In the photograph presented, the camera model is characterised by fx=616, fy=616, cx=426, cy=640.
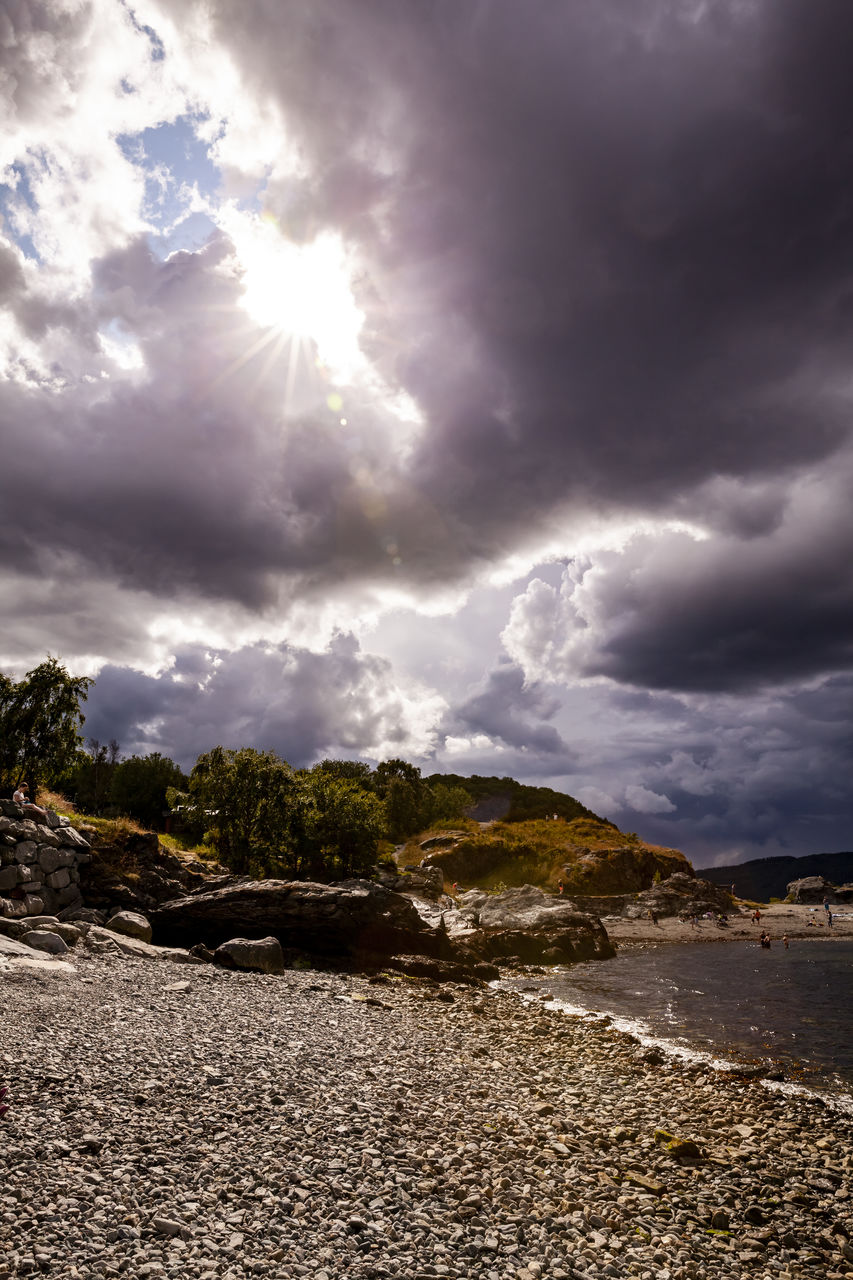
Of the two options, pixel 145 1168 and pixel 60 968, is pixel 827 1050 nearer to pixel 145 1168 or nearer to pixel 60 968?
pixel 145 1168

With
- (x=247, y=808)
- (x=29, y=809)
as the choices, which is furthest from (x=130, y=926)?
(x=247, y=808)

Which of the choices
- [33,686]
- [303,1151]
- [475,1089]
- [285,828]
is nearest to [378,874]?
[285,828]

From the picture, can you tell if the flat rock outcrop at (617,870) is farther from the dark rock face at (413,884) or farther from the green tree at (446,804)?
the green tree at (446,804)

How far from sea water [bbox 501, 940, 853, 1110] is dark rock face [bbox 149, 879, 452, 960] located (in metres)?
8.16

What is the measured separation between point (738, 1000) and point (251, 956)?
25.7 metres

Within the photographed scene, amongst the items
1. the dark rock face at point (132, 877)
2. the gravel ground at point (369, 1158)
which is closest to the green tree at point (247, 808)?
the dark rock face at point (132, 877)

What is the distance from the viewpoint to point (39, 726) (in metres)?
38.0

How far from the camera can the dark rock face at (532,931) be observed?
45969mm

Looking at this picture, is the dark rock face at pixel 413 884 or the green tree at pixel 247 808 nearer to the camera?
the green tree at pixel 247 808

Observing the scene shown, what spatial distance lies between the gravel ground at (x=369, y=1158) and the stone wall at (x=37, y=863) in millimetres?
11552

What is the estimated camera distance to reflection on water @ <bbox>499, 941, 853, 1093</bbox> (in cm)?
2331

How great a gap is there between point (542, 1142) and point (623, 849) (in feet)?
312

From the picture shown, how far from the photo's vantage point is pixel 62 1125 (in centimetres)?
1009

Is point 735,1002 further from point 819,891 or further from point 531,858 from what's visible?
point 819,891
